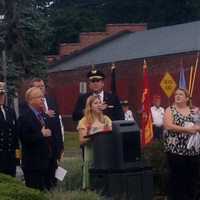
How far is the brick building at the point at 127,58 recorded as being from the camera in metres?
40.2

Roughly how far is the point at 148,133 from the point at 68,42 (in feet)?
136

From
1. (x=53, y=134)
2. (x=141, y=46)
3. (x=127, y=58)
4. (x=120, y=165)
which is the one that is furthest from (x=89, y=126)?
(x=141, y=46)

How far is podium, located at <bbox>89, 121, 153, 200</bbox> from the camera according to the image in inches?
411

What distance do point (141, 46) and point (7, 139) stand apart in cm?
3549

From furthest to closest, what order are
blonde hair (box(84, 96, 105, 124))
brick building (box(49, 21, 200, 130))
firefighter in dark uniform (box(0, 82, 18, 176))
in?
brick building (box(49, 21, 200, 130)) < blonde hair (box(84, 96, 105, 124)) < firefighter in dark uniform (box(0, 82, 18, 176))

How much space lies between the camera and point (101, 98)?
36.7 ft

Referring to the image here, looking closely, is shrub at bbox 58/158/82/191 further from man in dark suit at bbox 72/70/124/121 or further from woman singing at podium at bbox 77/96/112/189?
man in dark suit at bbox 72/70/124/121

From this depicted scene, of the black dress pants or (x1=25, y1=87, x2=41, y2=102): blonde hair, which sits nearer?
(x1=25, y1=87, x2=41, y2=102): blonde hair

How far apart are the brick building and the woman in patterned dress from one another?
23.8m

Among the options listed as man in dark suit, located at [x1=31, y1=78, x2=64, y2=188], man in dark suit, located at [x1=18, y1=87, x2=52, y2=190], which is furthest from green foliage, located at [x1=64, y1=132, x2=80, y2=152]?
man in dark suit, located at [x1=18, y1=87, x2=52, y2=190]

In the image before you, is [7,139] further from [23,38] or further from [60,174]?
[23,38]

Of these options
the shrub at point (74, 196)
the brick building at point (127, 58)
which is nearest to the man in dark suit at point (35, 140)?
the shrub at point (74, 196)

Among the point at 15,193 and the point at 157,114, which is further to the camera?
the point at 157,114

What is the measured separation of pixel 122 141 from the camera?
10578 mm
